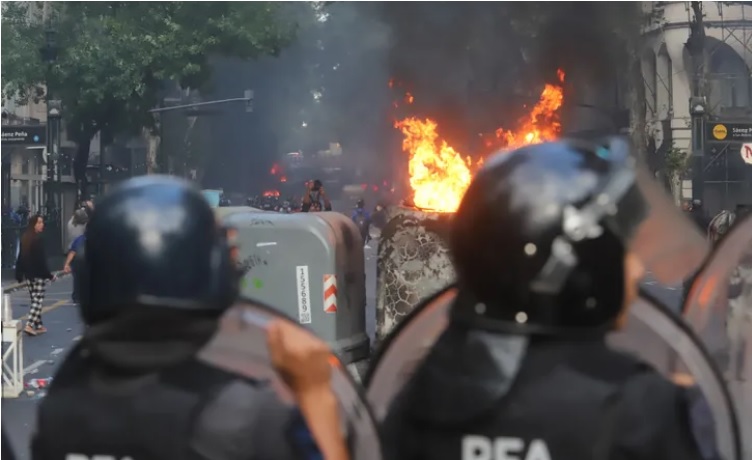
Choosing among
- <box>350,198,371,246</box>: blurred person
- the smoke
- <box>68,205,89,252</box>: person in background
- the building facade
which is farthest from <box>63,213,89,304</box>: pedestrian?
the building facade

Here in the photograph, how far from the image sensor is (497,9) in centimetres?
998

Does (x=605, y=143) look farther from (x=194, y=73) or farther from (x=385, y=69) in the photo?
(x=385, y=69)

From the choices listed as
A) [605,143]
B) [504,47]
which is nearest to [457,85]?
[504,47]

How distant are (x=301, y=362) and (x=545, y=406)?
0.48 metres

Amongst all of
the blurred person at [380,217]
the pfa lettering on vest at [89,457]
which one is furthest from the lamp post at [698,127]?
the pfa lettering on vest at [89,457]

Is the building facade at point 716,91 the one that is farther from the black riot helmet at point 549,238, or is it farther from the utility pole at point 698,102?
the black riot helmet at point 549,238

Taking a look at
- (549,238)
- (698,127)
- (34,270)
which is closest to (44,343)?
(34,270)

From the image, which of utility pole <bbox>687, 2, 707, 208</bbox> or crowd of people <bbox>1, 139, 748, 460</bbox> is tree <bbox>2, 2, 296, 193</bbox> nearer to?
crowd of people <bbox>1, 139, 748, 460</bbox>

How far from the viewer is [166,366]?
1.71 m

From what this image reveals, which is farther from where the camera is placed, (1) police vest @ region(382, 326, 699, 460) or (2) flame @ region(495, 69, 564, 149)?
(2) flame @ region(495, 69, 564, 149)

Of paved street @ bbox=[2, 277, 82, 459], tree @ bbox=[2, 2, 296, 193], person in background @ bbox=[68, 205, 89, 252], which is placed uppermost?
tree @ bbox=[2, 2, 296, 193]

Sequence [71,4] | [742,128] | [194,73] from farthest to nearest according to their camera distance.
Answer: [742,128], [71,4], [194,73]

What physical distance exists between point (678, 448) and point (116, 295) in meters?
1.04

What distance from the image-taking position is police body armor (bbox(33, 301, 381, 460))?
168 cm
